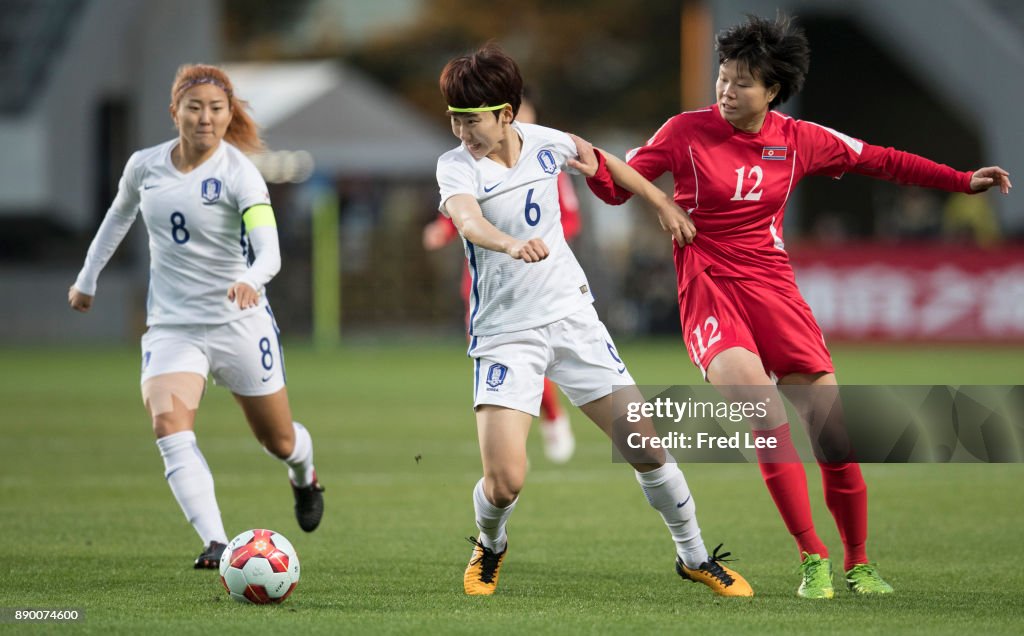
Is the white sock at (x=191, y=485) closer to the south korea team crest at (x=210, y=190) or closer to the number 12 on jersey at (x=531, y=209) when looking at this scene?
the south korea team crest at (x=210, y=190)

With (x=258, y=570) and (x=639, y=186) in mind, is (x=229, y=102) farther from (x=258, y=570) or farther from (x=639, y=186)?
(x=258, y=570)

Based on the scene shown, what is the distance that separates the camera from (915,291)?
2361cm

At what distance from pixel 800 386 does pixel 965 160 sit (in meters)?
28.4

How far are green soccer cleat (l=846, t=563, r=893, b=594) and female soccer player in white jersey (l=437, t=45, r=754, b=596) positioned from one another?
18.0 inches

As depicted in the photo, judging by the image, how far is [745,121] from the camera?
21.6 ft

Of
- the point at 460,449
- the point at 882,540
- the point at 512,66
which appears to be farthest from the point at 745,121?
the point at 460,449

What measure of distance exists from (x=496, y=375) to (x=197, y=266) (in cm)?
181

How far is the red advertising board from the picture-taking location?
23.0 m

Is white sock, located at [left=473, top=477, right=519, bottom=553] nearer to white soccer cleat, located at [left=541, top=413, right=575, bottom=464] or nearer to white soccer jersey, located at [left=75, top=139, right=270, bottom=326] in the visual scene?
white soccer jersey, located at [left=75, top=139, right=270, bottom=326]

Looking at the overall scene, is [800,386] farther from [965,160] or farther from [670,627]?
[965,160]

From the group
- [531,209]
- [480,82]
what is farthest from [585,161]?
[480,82]

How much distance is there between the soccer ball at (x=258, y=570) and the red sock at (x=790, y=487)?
2.00 meters

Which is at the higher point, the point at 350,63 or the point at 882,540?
the point at 350,63

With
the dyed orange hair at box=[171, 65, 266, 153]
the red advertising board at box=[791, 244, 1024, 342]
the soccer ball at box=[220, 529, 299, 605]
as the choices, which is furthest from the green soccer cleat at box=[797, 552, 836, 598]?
the red advertising board at box=[791, 244, 1024, 342]
